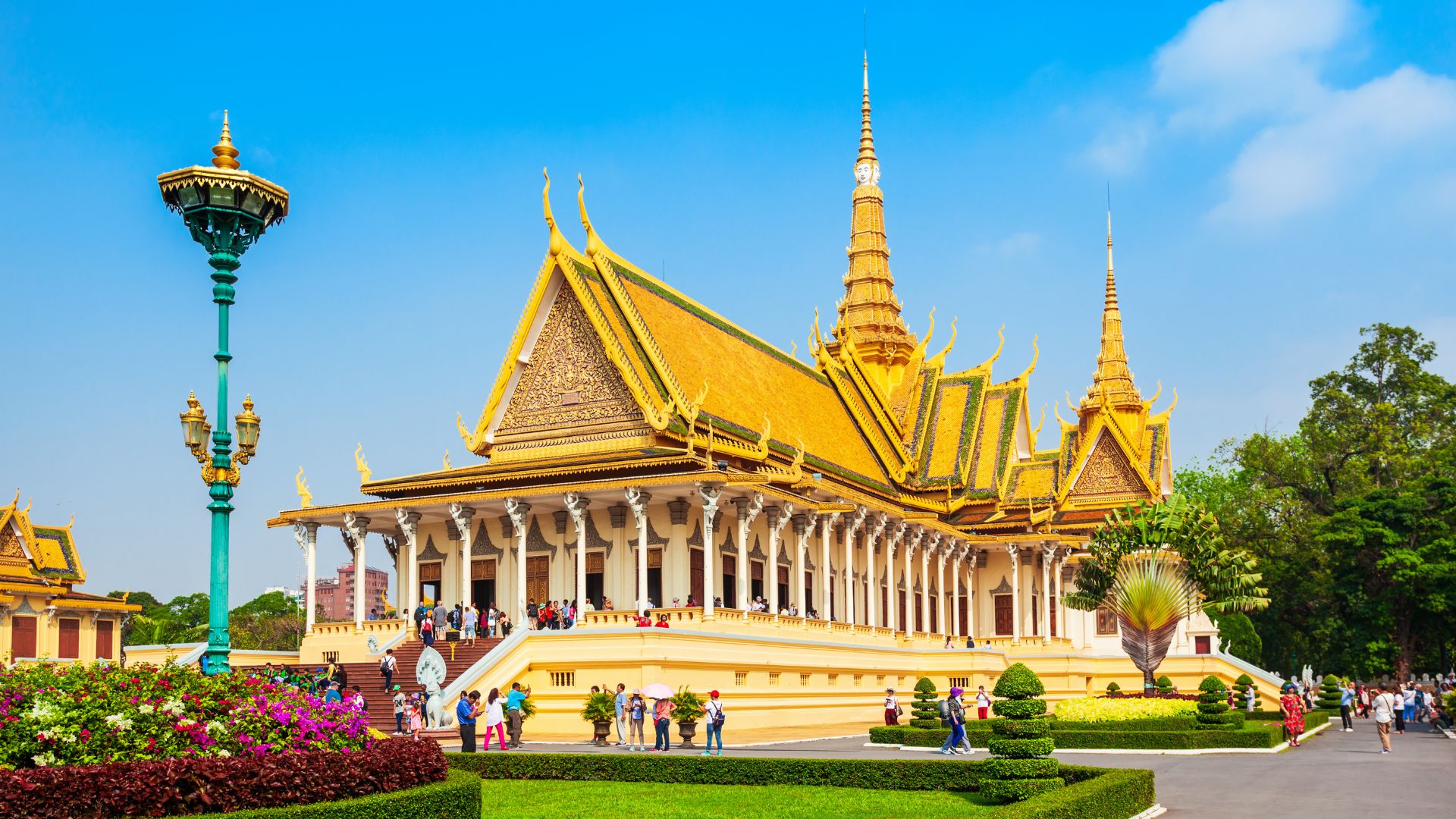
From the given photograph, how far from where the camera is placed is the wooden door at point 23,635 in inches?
1880

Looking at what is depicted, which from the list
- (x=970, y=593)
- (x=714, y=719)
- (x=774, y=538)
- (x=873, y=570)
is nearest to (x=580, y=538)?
(x=774, y=538)

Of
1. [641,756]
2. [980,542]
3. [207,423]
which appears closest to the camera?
[207,423]

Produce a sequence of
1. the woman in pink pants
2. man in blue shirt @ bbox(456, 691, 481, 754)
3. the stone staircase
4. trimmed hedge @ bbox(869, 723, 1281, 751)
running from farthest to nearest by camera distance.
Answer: the stone staircase < trimmed hedge @ bbox(869, 723, 1281, 751) < the woman in pink pants < man in blue shirt @ bbox(456, 691, 481, 754)

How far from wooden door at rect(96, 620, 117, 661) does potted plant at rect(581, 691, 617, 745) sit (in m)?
32.6

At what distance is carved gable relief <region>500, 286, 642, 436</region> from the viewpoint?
36062 millimetres

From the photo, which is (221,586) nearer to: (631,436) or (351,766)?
(351,766)

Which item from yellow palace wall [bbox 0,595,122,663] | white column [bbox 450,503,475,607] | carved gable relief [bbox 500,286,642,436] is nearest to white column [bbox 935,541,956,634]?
carved gable relief [bbox 500,286,642,436]

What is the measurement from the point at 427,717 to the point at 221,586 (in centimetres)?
1223

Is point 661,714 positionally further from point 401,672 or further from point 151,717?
point 151,717

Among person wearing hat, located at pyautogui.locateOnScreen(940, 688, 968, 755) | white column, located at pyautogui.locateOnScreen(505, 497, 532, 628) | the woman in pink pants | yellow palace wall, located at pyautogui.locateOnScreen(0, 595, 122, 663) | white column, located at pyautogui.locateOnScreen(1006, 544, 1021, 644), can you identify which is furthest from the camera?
white column, located at pyautogui.locateOnScreen(1006, 544, 1021, 644)

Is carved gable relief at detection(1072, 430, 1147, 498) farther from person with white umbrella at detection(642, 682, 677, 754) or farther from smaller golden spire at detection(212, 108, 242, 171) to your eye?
smaller golden spire at detection(212, 108, 242, 171)

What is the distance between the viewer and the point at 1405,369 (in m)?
66.9

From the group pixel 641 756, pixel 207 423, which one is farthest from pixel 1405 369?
pixel 207 423

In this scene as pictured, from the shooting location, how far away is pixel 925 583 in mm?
46188
